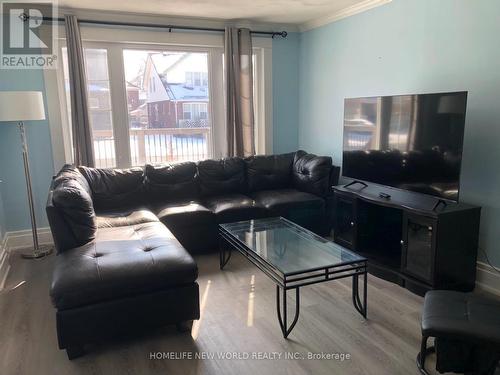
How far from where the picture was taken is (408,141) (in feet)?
10.2

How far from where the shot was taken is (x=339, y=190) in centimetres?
373

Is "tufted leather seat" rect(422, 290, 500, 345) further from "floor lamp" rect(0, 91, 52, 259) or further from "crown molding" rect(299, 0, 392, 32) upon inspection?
"floor lamp" rect(0, 91, 52, 259)

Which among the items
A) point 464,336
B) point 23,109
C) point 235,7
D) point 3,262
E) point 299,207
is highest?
point 235,7

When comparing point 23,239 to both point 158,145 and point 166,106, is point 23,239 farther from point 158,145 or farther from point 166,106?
point 166,106

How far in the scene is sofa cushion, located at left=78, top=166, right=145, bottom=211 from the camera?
152 inches

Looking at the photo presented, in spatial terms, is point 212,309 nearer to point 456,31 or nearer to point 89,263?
point 89,263

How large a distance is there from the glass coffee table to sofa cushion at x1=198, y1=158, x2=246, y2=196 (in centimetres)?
100

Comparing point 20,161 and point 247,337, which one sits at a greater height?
point 20,161

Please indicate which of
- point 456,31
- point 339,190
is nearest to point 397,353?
point 339,190

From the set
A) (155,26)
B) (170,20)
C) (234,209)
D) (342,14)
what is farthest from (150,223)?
(342,14)

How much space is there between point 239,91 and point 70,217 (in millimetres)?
2622

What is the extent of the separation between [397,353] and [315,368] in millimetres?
491

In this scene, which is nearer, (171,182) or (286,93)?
(171,182)

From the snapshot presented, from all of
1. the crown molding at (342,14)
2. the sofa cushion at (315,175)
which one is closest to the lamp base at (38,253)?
the sofa cushion at (315,175)
